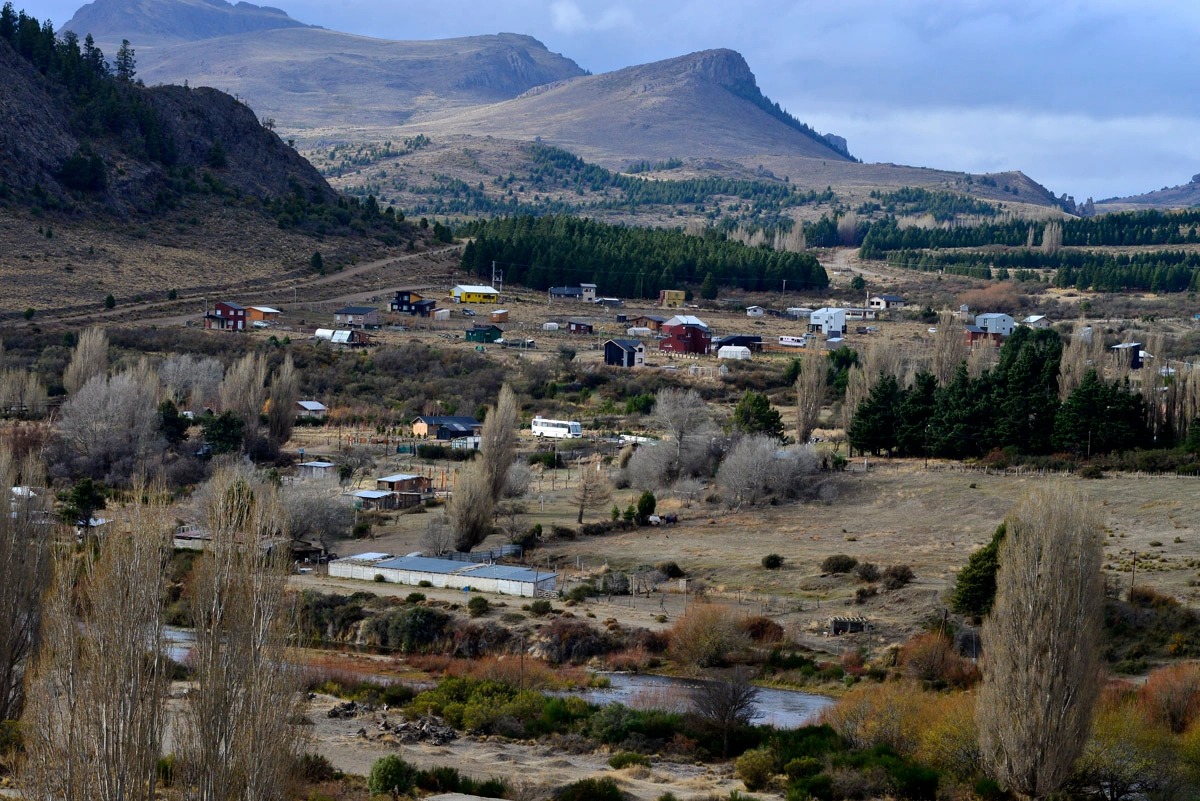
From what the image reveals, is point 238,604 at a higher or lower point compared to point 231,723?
higher

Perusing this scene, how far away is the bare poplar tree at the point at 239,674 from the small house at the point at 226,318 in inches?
2482

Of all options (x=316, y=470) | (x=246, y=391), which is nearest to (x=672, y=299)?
(x=246, y=391)

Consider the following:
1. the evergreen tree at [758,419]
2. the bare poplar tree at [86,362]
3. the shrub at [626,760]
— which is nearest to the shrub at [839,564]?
the shrub at [626,760]

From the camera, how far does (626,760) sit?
24.3 meters

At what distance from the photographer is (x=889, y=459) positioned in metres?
50.0

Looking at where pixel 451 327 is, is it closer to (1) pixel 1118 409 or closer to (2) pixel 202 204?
(2) pixel 202 204

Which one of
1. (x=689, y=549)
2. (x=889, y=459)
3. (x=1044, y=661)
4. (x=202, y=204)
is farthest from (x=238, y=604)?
(x=202, y=204)

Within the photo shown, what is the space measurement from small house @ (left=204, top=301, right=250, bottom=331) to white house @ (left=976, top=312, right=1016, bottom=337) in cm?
4219

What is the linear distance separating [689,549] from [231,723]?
1011 inches

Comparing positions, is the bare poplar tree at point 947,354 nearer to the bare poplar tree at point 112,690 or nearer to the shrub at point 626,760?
the shrub at point 626,760

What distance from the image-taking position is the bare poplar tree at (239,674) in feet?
50.3

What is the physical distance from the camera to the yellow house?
9219 cm

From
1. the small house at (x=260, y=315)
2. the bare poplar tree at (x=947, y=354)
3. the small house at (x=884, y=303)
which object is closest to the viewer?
the bare poplar tree at (x=947, y=354)

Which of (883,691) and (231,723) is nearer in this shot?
(231,723)
